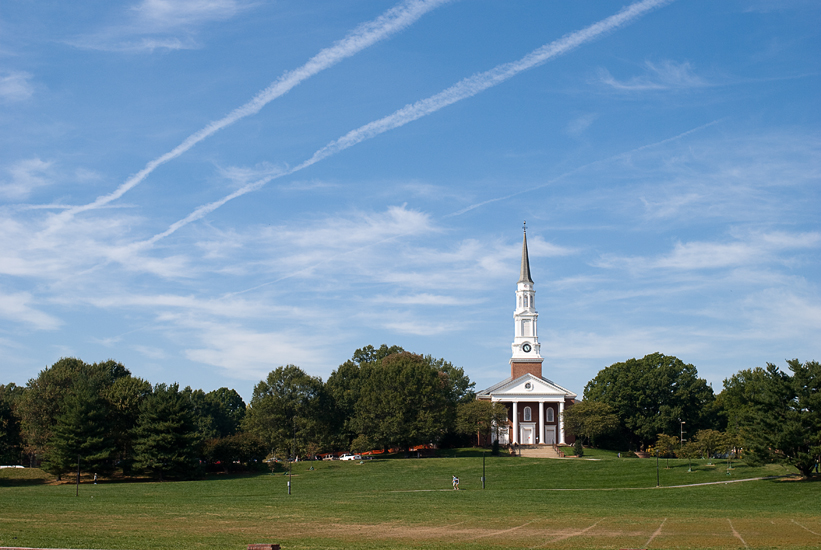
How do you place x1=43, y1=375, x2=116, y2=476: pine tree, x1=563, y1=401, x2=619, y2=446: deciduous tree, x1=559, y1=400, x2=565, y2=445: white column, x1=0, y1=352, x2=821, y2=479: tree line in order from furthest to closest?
x1=559, y1=400, x2=565, y2=445: white column
x1=563, y1=401, x2=619, y2=446: deciduous tree
x1=43, y1=375, x2=116, y2=476: pine tree
x1=0, y1=352, x2=821, y2=479: tree line

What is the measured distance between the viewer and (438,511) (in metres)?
37.0

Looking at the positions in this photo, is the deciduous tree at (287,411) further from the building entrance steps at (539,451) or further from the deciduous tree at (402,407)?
the building entrance steps at (539,451)

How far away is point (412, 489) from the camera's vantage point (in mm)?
57312

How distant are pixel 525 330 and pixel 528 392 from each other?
10434 millimetres

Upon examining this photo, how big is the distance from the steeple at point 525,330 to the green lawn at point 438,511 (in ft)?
134

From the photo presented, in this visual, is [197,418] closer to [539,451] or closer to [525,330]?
[539,451]

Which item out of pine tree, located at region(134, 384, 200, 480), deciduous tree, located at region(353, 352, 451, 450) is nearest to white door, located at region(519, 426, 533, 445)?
deciduous tree, located at region(353, 352, 451, 450)

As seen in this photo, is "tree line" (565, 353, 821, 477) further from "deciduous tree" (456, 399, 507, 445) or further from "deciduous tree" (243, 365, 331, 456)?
"deciduous tree" (243, 365, 331, 456)

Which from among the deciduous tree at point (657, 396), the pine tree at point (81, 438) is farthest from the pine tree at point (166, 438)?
the deciduous tree at point (657, 396)

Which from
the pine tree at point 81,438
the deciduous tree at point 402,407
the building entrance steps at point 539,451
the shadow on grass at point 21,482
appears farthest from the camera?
the building entrance steps at point 539,451

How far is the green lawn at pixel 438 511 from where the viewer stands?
2498 centimetres

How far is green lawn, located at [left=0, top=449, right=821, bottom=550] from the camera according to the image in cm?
2498

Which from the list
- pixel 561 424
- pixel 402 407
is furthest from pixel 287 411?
pixel 561 424

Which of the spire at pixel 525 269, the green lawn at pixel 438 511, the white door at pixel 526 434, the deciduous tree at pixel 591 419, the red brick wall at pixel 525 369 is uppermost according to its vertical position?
the spire at pixel 525 269
